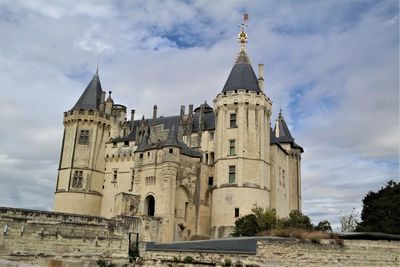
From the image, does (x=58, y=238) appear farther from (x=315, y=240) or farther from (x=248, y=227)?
(x=315, y=240)

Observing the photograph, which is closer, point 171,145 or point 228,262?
point 228,262

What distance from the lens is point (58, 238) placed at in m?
26.1

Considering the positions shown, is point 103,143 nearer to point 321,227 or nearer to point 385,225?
point 321,227

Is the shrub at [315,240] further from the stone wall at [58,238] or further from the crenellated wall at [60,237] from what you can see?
the crenellated wall at [60,237]

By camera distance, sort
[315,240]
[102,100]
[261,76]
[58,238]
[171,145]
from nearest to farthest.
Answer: [315,240], [58,238], [171,145], [261,76], [102,100]

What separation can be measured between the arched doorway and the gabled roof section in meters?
15.1

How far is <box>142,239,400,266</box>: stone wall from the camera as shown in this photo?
648 inches

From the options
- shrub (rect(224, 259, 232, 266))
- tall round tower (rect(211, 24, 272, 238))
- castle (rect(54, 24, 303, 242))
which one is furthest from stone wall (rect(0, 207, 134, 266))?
tall round tower (rect(211, 24, 272, 238))

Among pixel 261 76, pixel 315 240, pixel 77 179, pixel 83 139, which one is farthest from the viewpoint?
pixel 83 139

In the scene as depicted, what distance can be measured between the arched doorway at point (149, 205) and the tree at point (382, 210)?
59.8ft

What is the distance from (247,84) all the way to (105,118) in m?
17.8

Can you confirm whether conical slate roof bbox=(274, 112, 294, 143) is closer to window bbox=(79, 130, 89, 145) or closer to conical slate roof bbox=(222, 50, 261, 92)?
conical slate roof bbox=(222, 50, 261, 92)

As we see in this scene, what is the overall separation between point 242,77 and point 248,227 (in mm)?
15977

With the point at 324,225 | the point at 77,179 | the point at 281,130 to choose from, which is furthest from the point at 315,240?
the point at 77,179
